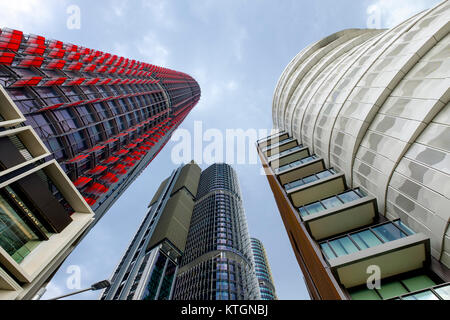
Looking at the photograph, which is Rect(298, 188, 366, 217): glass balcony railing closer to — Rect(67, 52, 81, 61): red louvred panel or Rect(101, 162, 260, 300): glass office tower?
Rect(67, 52, 81, 61): red louvred panel

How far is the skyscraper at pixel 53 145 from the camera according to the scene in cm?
1402

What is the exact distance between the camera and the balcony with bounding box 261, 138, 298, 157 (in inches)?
1170

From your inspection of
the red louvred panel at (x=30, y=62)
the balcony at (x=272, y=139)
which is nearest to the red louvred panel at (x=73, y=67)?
the red louvred panel at (x=30, y=62)

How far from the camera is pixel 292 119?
101 feet

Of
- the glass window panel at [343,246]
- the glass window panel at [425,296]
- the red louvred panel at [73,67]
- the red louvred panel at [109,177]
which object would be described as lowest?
the red louvred panel at [109,177]

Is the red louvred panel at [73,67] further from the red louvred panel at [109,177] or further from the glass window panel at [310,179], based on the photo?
the glass window panel at [310,179]

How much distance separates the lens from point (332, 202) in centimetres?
1594

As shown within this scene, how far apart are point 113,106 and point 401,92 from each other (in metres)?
46.9

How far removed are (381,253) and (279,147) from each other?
21774 millimetres

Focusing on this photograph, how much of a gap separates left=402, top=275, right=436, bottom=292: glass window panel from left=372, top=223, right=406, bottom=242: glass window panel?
2.23 meters

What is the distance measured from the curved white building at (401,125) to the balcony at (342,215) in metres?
0.82

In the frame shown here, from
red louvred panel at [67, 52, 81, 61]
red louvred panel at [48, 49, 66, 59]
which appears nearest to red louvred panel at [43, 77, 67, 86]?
red louvred panel at [48, 49, 66, 59]

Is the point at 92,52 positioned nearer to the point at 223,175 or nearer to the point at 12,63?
the point at 12,63
